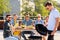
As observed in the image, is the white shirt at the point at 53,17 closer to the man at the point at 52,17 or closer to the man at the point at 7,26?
the man at the point at 52,17

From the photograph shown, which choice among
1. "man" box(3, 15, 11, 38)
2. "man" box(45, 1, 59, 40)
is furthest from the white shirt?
"man" box(3, 15, 11, 38)

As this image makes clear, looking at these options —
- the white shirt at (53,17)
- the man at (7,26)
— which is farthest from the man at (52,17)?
the man at (7,26)

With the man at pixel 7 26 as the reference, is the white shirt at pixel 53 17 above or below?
above

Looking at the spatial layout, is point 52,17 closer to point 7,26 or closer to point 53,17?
point 53,17

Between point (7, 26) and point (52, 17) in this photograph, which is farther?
point (7, 26)

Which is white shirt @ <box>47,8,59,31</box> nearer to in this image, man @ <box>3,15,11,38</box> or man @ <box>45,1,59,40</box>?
man @ <box>45,1,59,40</box>

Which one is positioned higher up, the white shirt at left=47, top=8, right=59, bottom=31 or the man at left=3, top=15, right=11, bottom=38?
the white shirt at left=47, top=8, right=59, bottom=31

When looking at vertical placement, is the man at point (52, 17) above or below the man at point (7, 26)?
above

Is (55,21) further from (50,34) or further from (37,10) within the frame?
(37,10)

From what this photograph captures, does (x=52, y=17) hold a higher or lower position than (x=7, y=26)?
higher

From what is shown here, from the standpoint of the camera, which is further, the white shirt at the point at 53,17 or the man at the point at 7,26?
the man at the point at 7,26

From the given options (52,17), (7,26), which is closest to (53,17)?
(52,17)

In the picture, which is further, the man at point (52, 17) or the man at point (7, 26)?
the man at point (7, 26)

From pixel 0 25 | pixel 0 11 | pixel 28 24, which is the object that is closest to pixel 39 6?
pixel 0 11
